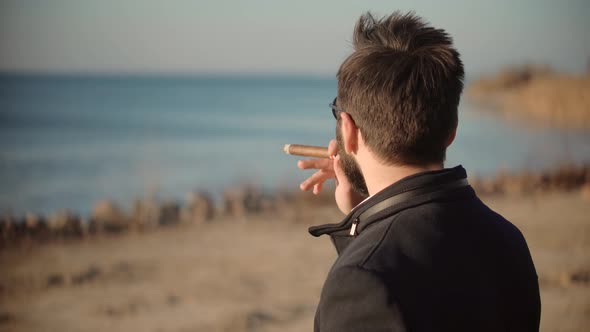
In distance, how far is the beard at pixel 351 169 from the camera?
1632 mm

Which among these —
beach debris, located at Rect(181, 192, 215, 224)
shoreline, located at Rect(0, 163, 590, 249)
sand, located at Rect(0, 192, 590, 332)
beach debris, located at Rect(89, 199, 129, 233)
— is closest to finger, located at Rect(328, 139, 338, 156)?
sand, located at Rect(0, 192, 590, 332)

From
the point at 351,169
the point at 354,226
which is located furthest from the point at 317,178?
the point at 354,226

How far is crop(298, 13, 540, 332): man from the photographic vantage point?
129cm

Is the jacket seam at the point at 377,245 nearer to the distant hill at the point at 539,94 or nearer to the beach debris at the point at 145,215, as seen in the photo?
the beach debris at the point at 145,215

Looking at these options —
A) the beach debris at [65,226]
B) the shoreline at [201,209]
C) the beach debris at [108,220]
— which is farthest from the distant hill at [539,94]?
the beach debris at [65,226]

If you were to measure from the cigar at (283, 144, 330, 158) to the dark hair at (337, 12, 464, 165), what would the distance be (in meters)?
0.46

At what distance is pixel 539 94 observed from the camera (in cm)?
1900

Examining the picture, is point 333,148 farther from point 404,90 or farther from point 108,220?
point 108,220

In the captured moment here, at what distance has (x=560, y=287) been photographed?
4.87 meters

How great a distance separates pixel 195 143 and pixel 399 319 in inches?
903

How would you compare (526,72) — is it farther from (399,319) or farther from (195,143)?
(399,319)

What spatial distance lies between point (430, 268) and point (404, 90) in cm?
41

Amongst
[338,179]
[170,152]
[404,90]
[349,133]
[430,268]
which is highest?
[404,90]

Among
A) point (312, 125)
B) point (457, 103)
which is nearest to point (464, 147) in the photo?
point (312, 125)
